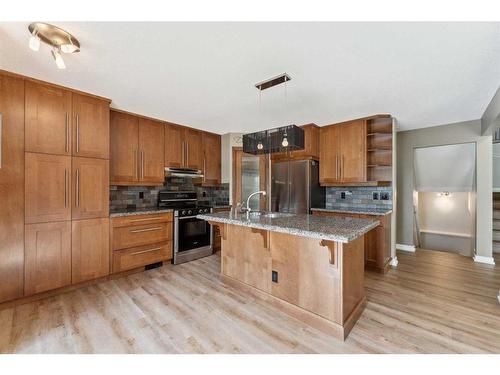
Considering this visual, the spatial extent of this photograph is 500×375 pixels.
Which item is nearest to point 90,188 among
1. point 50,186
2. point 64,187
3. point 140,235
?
point 64,187

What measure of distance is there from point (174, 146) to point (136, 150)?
2.15 feet

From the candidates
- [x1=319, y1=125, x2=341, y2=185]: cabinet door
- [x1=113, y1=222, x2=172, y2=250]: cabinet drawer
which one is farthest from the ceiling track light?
[x1=319, y1=125, x2=341, y2=185]: cabinet door

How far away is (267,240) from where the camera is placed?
2277 mm

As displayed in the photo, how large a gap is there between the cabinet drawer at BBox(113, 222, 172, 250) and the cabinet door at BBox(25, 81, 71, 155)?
1185 millimetres

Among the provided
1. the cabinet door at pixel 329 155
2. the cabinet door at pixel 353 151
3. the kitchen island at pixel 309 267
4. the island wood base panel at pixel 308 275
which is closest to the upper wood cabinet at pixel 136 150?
the kitchen island at pixel 309 267

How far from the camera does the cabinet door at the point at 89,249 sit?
2.57 m

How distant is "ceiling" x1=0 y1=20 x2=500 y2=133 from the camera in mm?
1538

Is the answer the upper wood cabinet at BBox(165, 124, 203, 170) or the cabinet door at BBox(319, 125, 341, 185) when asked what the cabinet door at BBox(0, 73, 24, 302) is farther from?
the cabinet door at BBox(319, 125, 341, 185)

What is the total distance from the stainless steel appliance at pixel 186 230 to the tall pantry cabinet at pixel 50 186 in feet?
3.20

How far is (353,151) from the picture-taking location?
3.60 meters

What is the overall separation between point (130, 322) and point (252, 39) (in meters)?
2.59

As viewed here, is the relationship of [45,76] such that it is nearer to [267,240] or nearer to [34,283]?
[34,283]

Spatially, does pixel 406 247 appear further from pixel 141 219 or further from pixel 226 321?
pixel 141 219
